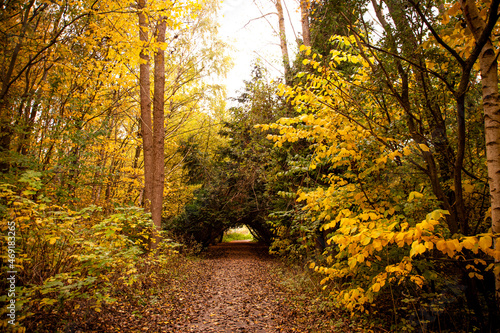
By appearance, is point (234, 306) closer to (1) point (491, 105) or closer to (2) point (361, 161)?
(2) point (361, 161)

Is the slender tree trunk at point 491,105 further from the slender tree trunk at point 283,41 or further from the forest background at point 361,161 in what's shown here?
the slender tree trunk at point 283,41

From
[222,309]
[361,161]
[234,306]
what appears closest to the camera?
[361,161]

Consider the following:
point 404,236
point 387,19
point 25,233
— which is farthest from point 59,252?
point 387,19

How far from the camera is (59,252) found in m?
3.33

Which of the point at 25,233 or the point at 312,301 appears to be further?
the point at 312,301

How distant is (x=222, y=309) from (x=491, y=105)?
4.90 m

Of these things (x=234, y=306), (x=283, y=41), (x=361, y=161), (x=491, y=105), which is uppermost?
(x=283, y=41)

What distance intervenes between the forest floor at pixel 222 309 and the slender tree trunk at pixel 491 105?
97.0 inches

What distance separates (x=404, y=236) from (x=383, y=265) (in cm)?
182

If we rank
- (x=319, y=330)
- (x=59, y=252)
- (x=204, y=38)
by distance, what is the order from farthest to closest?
(x=204, y=38) < (x=319, y=330) < (x=59, y=252)

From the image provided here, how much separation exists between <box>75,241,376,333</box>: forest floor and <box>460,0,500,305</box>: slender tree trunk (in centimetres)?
246

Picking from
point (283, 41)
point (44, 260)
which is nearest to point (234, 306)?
point (44, 260)

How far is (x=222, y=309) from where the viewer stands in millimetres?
4758

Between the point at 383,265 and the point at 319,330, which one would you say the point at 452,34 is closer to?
the point at 383,265
